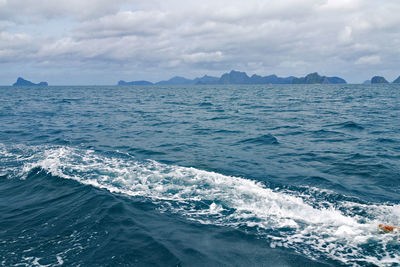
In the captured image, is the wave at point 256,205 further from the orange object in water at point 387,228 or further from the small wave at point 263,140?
the small wave at point 263,140

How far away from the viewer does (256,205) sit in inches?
387

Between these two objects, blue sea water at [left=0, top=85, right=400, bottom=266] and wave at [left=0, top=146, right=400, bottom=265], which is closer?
blue sea water at [left=0, top=85, right=400, bottom=266]

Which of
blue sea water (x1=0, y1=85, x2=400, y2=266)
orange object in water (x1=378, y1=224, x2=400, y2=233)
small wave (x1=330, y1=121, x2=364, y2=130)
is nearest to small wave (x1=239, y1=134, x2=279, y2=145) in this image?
blue sea water (x1=0, y1=85, x2=400, y2=266)

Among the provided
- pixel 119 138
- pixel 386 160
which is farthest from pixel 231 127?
pixel 386 160

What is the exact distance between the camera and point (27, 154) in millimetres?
16891

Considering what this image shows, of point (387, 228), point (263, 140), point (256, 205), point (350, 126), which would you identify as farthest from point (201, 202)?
point (350, 126)

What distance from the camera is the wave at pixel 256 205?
24.1ft

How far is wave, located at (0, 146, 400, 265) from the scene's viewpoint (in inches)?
289

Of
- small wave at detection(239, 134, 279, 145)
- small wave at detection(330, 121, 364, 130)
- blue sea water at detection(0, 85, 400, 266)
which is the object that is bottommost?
blue sea water at detection(0, 85, 400, 266)

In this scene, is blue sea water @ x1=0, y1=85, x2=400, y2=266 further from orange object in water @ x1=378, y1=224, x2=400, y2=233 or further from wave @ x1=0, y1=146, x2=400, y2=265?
orange object in water @ x1=378, y1=224, x2=400, y2=233

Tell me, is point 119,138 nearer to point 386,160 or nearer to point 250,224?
point 250,224

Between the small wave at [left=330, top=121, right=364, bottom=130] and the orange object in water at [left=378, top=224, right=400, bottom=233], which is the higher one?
the small wave at [left=330, top=121, right=364, bottom=130]

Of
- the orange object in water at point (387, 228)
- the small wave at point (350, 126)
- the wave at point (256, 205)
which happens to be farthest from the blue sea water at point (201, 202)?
the small wave at point (350, 126)

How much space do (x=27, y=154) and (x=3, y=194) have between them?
A: 6311mm
